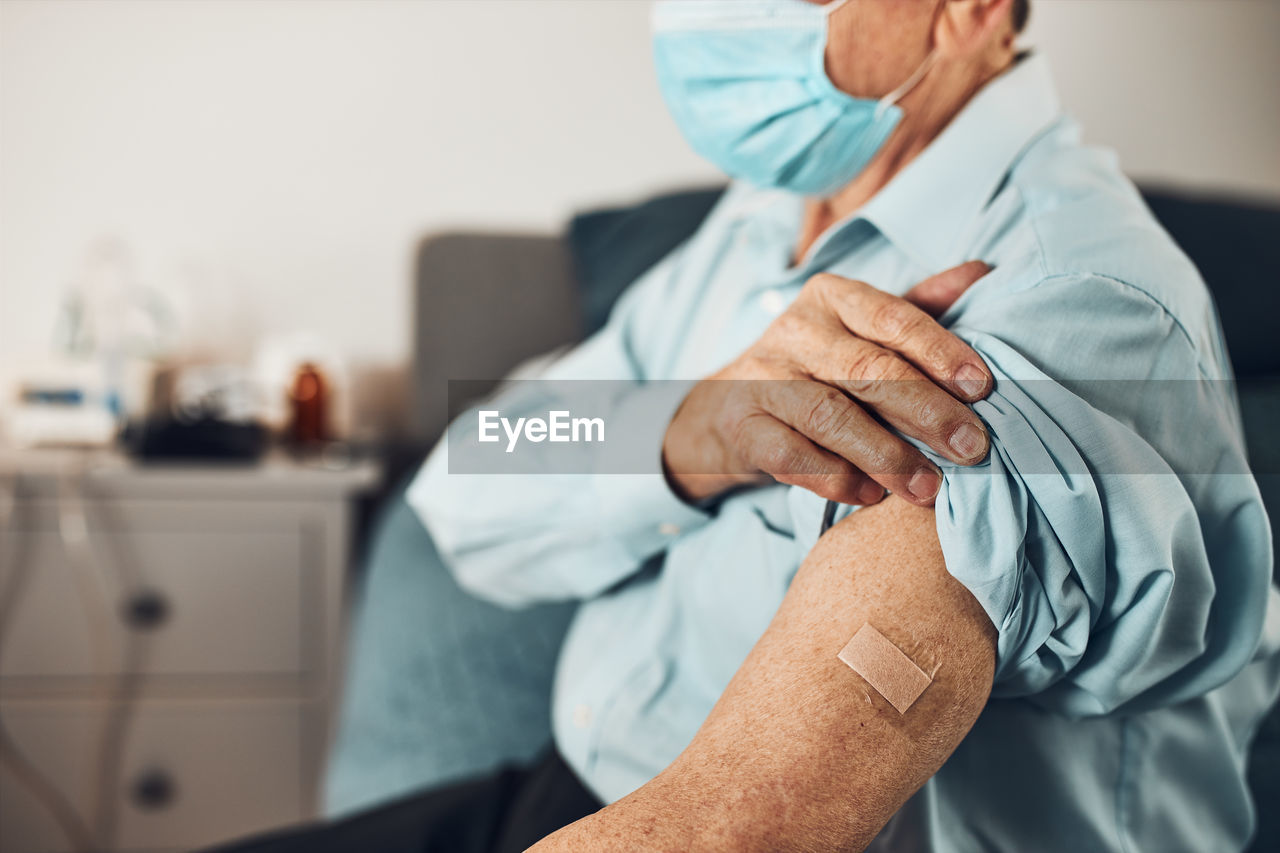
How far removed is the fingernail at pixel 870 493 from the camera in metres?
0.45

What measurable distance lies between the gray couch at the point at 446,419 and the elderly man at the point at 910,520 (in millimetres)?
186

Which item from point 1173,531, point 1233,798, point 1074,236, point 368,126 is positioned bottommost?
point 1233,798

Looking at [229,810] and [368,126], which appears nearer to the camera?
[229,810]

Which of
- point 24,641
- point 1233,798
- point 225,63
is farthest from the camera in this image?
point 225,63

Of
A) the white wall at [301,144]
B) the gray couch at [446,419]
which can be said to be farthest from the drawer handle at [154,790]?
the white wall at [301,144]

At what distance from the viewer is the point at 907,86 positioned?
23.1 inches

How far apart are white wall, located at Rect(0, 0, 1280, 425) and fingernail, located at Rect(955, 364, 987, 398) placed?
3.52 feet

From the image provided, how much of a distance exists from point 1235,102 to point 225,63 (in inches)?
62.4

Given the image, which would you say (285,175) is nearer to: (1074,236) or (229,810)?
(229,810)

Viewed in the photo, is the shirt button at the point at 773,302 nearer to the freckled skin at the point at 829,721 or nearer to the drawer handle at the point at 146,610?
the freckled skin at the point at 829,721

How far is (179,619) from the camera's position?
1.22 metres

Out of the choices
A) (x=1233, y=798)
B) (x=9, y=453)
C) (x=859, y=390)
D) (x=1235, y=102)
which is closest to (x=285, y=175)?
(x=9, y=453)

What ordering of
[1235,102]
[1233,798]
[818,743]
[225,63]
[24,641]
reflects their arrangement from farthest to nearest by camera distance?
[225,63]
[24,641]
[1235,102]
[1233,798]
[818,743]

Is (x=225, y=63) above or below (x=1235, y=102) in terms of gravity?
below
